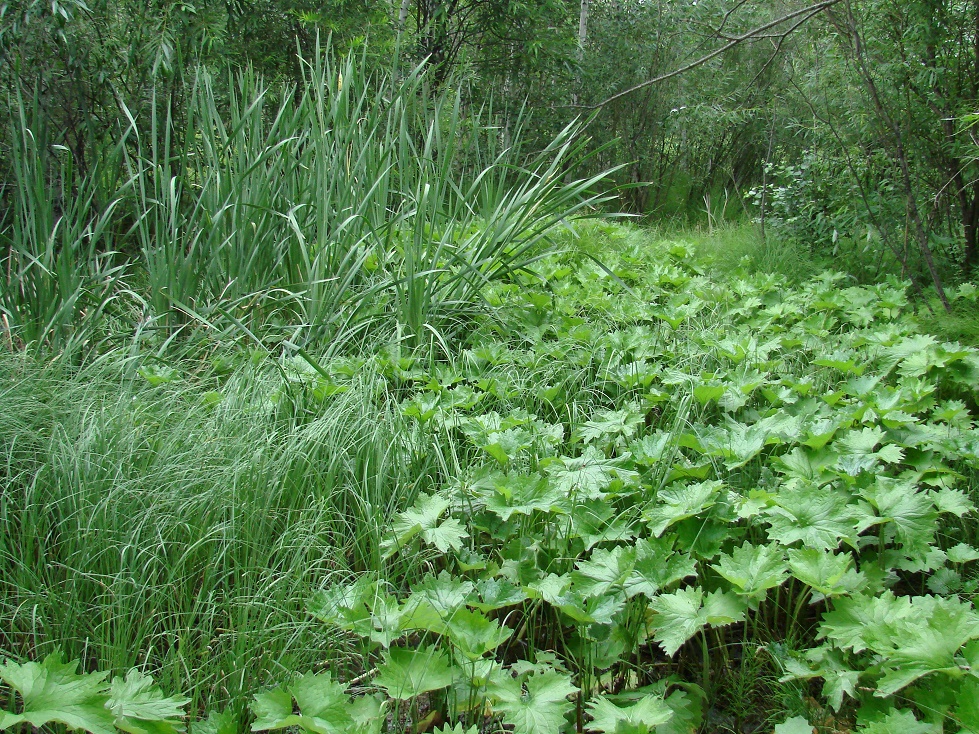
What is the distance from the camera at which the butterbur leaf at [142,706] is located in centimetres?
123

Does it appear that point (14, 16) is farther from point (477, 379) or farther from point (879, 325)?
point (879, 325)

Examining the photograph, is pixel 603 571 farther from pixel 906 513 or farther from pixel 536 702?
pixel 906 513

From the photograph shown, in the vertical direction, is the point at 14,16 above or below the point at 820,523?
above

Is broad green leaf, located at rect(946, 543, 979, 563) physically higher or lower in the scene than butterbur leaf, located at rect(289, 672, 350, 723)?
higher

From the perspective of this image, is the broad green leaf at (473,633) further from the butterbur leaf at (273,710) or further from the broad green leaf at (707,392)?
the broad green leaf at (707,392)

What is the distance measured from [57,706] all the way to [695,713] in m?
1.04

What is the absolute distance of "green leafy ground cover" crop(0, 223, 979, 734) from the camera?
1305mm

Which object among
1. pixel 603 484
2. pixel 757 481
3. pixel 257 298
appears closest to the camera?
pixel 603 484

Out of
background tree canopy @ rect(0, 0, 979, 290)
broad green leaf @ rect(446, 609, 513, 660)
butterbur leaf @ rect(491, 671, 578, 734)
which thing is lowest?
butterbur leaf @ rect(491, 671, 578, 734)

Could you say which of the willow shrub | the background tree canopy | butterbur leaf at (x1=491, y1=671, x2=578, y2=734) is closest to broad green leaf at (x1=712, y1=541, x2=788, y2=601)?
butterbur leaf at (x1=491, y1=671, x2=578, y2=734)

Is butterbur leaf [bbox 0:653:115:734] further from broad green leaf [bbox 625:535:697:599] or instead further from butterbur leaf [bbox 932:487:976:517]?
butterbur leaf [bbox 932:487:976:517]

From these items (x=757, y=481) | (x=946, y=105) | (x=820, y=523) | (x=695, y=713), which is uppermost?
(x=946, y=105)

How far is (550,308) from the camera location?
3.33m

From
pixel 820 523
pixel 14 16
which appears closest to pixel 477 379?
pixel 820 523
